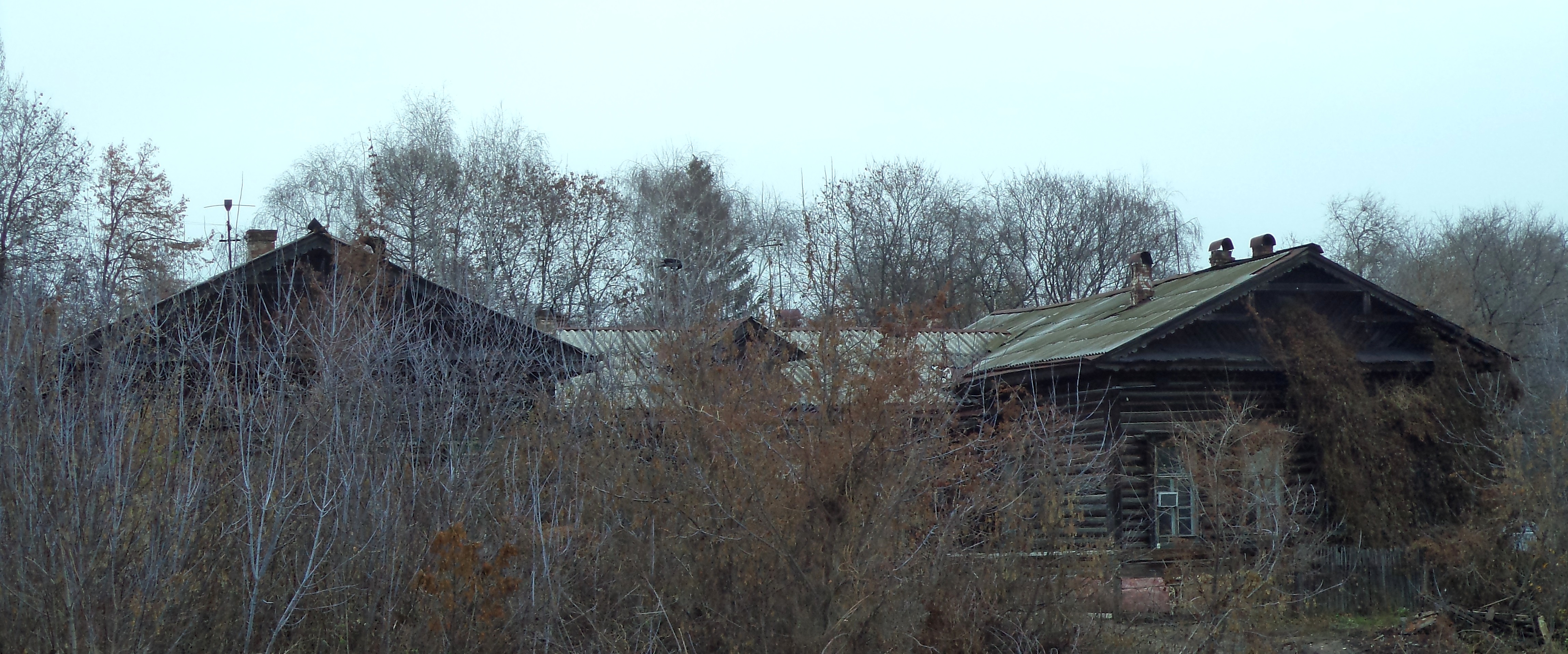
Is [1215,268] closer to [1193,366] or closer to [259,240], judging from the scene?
[1193,366]

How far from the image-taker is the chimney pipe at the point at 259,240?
18.5 meters

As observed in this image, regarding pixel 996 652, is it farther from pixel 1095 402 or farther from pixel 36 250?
pixel 36 250

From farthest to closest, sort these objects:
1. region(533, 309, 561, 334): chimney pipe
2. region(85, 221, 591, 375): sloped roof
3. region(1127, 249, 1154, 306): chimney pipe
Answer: region(1127, 249, 1154, 306): chimney pipe → region(533, 309, 561, 334): chimney pipe → region(85, 221, 591, 375): sloped roof

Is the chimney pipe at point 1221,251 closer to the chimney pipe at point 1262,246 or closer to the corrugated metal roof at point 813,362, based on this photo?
the chimney pipe at point 1262,246

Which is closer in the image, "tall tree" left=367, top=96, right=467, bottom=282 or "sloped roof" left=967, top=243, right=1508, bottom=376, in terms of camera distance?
"sloped roof" left=967, top=243, right=1508, bottom=376

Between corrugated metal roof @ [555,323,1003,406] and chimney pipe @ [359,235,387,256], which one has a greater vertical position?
chimney pipe @ [359,235,387,256]

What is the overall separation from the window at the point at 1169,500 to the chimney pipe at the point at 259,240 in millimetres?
14572

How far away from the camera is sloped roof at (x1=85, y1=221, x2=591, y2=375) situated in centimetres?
1383

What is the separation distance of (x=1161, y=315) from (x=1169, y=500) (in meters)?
2.65

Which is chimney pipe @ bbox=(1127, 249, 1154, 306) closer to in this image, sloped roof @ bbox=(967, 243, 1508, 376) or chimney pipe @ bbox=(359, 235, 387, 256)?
sloped roof @ bbox=(967, 243, 1508, 376)

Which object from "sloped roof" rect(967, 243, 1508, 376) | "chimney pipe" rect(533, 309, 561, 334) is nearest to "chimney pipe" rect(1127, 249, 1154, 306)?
"sloped roof" rect(967, 243, 1508, 376)

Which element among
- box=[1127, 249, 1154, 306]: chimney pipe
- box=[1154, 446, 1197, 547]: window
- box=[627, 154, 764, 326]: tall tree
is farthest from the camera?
box=[627, 154, 764, 326]: tall tree

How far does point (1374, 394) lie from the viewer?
15.8 metres

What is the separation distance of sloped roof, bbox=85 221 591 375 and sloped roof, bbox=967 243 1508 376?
549cm
